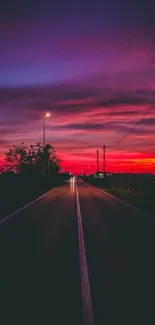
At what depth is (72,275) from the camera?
8906 millimetres

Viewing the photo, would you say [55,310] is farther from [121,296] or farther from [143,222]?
[143,222]

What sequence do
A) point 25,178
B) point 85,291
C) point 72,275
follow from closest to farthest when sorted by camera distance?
point 85,291 → point 72,275 → point 25,178

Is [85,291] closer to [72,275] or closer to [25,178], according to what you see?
[72,275]

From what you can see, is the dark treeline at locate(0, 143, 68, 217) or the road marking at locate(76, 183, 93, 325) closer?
the road marking at locate(76, 183, 93, 325)

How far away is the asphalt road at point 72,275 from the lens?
6457 mm

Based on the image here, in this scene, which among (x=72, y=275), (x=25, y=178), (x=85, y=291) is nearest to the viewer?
(x=85, y=291)

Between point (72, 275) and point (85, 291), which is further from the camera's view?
point (72, 275)

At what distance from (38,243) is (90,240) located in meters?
1.64

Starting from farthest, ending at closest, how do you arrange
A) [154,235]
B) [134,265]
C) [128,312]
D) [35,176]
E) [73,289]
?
[35,176]
[154,235]
[134,265]
[73,289]
[128,312]

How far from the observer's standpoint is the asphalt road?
646 centimetres

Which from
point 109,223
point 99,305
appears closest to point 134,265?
point 99,305

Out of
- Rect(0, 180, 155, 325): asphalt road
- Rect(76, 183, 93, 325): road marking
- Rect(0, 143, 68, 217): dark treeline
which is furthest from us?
Rect(0, 143, 68, 217): dark treeline

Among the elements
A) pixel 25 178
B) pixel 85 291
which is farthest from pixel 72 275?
pixel 25 178

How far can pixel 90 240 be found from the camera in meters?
13.7
